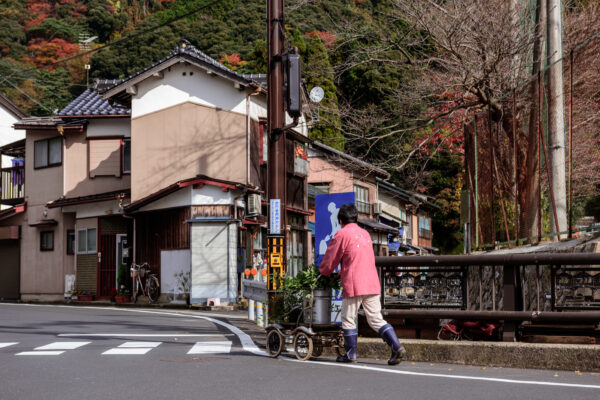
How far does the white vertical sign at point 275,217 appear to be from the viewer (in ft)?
36.1

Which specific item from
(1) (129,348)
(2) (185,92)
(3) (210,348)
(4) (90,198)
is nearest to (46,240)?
(4) (90,198)

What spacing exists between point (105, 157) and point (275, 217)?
19.9 meters

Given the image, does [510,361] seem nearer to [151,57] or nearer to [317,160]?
[317,160]

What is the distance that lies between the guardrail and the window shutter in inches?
840

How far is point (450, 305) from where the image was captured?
9258 millimetres

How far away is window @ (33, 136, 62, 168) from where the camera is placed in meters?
30.4

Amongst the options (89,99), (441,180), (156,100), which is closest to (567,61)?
(156,100)

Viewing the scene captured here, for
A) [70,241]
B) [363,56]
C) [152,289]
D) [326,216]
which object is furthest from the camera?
[70,241]

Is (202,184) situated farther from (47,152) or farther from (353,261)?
(353,261)

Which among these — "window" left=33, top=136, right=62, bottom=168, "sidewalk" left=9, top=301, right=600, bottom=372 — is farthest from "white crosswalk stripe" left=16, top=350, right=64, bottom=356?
"window" left=33, top=136, right=62, bottom=168

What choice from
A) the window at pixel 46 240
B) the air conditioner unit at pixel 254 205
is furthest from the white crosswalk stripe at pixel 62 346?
the window at pixel 46 240

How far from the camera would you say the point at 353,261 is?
8.18 meters

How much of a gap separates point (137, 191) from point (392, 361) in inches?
782

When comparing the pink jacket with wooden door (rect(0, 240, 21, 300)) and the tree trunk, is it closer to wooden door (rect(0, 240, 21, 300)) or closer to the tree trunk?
the tree trunk
